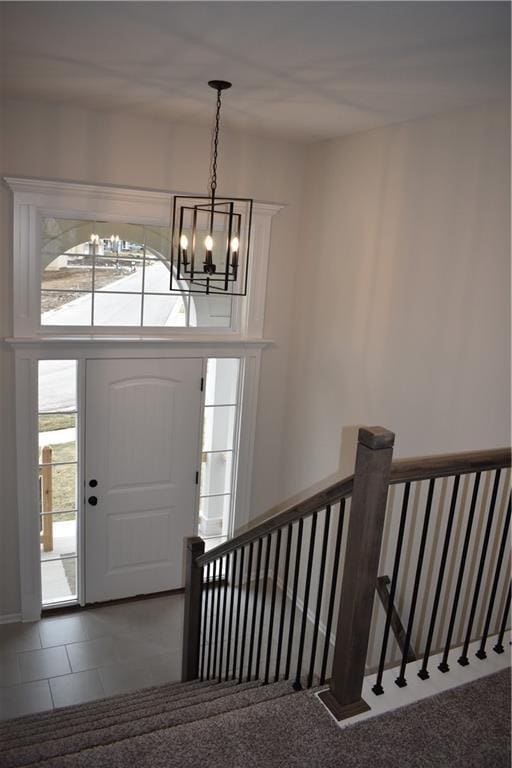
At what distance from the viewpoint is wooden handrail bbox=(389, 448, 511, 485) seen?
203cm

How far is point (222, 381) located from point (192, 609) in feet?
6.79

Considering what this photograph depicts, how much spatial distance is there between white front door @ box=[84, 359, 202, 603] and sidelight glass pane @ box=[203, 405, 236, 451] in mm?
136

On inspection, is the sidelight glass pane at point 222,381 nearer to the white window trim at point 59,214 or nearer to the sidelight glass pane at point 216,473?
the white window trim at point 59,214

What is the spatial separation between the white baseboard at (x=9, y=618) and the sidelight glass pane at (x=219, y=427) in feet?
6.37

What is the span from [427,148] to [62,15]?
2.18 metres

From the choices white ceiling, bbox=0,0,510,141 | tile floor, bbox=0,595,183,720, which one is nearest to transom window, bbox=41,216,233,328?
white ceiling, bbox=0,0,510,141

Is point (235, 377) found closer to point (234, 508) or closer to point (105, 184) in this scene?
point (234, 508)

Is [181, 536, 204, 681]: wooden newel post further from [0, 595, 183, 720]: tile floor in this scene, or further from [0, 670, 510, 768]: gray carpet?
[0, 670, 510, 768]: gray carpet

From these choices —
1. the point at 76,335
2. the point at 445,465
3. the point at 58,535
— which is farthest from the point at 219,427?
the point at 445,465

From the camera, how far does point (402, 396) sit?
385 cm

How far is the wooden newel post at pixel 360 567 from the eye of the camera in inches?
77.3

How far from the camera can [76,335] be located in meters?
4.46

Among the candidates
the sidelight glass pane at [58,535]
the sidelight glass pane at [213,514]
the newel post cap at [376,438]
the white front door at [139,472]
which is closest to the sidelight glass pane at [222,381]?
the white front door at [139,472]

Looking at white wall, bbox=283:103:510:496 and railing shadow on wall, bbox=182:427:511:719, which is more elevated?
white wall, bbox=283:103:510:496
